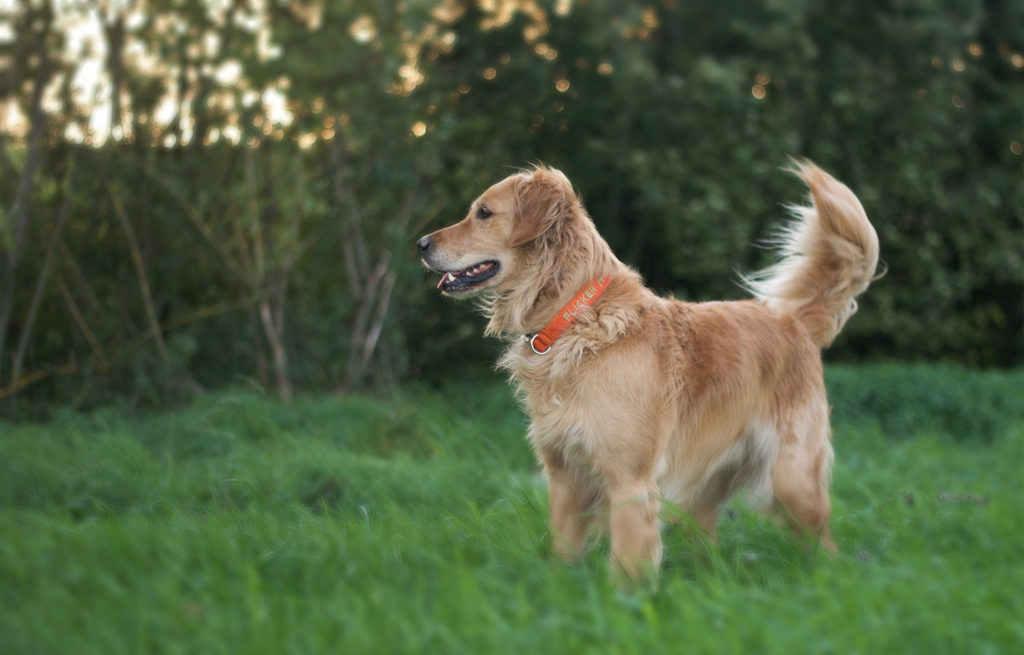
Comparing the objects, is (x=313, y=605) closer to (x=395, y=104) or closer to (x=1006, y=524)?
(x=1006, y=524)

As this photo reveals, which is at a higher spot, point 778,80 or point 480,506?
point 778,80

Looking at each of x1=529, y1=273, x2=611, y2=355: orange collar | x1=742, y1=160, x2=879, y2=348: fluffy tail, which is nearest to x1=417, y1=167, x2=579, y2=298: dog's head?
x1=529, y1=273, x2=611, y2=355: orange collar

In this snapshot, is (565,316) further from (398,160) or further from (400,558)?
(398,160)

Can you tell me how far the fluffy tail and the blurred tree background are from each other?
3725mm

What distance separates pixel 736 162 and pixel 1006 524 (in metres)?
6.00

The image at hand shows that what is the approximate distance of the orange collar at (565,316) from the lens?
3793mm

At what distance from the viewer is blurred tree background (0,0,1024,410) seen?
7.03 m

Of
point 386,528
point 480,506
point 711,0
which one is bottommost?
point 480,506

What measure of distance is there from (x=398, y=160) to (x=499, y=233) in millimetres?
4009

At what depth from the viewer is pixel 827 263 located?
184 inches

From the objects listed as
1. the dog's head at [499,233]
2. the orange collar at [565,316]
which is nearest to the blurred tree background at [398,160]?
the dog's head at [499,233]

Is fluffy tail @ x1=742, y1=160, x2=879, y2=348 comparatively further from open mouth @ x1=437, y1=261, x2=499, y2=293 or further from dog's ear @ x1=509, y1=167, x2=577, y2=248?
open mouth @ x1=437, y1=261, x2=499, y2=293

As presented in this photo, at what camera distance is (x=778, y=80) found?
9922 millimetres

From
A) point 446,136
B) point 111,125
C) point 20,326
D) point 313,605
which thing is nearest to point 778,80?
point 446,136
